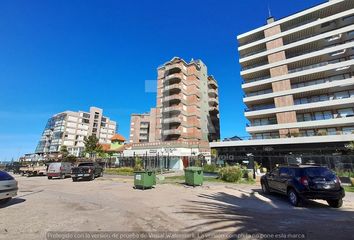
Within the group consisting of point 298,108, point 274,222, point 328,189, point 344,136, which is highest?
point 298,108

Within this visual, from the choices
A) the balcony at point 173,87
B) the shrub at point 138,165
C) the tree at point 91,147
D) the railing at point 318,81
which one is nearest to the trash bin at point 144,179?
the shrub at point 138,165

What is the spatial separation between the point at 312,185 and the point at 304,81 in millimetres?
35096

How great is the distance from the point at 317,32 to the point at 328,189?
39983 millimetres

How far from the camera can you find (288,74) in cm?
3847

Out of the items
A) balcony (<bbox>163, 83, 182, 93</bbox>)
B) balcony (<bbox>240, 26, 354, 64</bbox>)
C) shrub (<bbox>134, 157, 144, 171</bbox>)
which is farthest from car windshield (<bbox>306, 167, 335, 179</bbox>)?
balcony (<bbox>163, 83, 182, 93</bbox>)

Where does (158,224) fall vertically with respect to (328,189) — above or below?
below

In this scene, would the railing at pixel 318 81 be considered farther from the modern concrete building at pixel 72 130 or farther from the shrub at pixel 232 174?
the modern concrete building at pixel 72 130

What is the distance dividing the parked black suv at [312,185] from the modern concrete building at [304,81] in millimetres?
24585

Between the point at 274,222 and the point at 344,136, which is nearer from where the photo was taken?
the point at 274,222

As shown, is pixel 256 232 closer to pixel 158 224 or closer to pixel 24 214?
pixel 158 224

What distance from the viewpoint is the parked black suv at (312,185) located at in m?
9.41

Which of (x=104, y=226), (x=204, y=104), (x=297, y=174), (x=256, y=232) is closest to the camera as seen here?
(x=256, y=232)

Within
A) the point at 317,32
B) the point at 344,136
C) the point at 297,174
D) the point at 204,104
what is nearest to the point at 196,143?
the point at 204,104

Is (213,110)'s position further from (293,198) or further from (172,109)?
(293,198)
